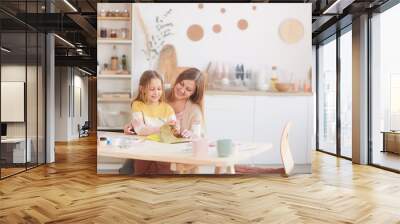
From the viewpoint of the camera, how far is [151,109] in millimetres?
5832

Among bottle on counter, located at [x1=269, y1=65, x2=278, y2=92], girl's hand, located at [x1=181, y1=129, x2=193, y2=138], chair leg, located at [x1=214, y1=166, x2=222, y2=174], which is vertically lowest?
chair leg, located at [x1=214, y1=166, x2=222, y2=174]

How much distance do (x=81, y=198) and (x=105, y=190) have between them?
1.54 feet

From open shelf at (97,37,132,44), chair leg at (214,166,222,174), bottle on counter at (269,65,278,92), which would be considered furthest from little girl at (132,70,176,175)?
bottle on counter at (269,65,278,92)

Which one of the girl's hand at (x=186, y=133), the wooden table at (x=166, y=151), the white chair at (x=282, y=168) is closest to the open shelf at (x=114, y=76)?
the wooden table at (x=166, y=151)

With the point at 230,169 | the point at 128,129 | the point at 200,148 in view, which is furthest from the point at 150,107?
the point at 230,169

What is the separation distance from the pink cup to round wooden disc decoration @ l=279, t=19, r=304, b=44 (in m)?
2.02

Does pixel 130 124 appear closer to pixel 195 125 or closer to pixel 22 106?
pixel 195 125

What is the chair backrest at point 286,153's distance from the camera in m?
5.88

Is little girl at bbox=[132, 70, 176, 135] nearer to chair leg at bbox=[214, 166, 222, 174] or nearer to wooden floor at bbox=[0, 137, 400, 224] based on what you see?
wooden floor at bbox=[0, 137, 400, 224]

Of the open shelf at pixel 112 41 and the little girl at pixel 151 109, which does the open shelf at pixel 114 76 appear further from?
the open shelf at pixel 112 41

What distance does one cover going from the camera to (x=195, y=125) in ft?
19.1

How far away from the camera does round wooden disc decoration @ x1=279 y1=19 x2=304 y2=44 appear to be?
19.3ft

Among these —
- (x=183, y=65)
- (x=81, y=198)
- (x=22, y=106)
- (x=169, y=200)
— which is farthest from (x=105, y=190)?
(x=22, y=106)

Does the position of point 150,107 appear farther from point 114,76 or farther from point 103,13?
point 103,13
